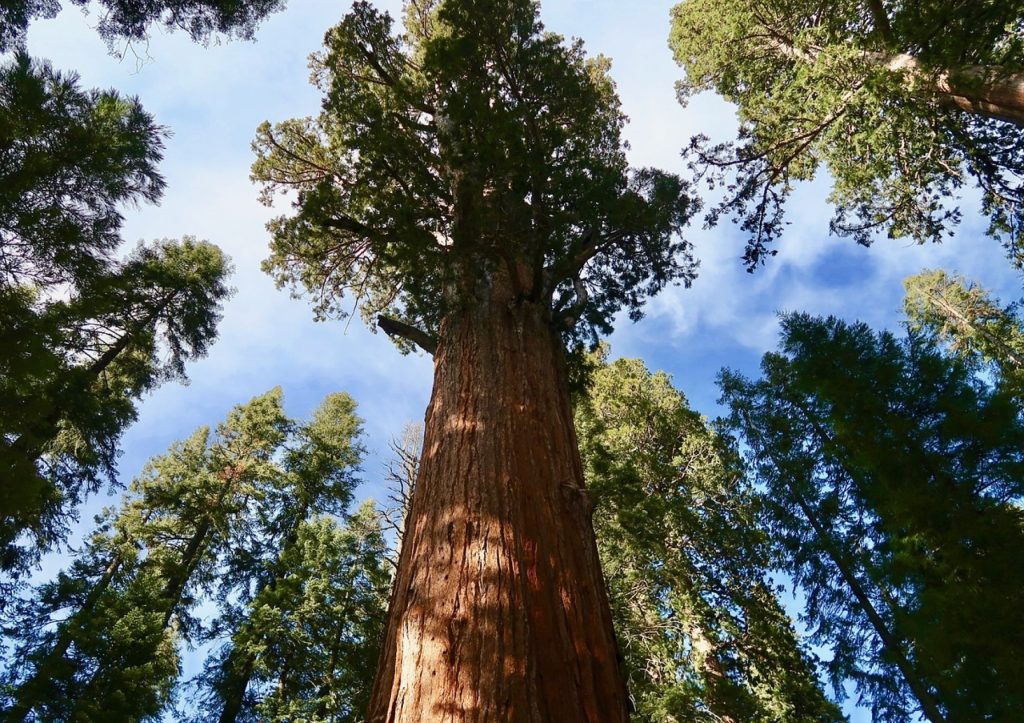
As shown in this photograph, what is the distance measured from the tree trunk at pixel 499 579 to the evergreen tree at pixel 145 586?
969cm

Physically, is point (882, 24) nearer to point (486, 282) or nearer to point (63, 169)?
point (486, 282)

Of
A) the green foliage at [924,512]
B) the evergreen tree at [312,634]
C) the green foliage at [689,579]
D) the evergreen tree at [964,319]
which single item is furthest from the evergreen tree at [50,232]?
the evergreen tree at [964,319]

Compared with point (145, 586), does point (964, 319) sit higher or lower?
higher

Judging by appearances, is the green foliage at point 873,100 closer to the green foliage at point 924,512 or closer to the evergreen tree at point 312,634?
the green foliage at point 924,512

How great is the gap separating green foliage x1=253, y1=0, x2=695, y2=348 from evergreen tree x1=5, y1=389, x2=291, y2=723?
7.42 m

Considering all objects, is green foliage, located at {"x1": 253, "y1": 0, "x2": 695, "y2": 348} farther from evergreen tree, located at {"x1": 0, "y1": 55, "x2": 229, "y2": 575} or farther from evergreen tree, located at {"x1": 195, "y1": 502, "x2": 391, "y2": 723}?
evergreen tree, located at {"x1": 195, "y1": 502, "x2": 391, "y2": 723}

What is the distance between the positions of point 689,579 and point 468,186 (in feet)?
25.9

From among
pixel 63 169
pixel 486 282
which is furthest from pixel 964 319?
pixel 63 169

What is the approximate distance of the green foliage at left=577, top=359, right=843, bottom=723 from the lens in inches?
313

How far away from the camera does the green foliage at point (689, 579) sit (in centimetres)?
795

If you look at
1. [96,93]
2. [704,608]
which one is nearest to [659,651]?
[704,608]

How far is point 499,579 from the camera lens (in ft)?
8.13

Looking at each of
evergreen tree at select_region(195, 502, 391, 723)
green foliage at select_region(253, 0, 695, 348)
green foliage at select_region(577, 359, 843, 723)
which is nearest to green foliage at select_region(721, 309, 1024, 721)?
green foliage at select_region(577, 359, 843, 723)

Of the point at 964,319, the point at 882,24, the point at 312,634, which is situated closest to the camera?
the point at 882,24
